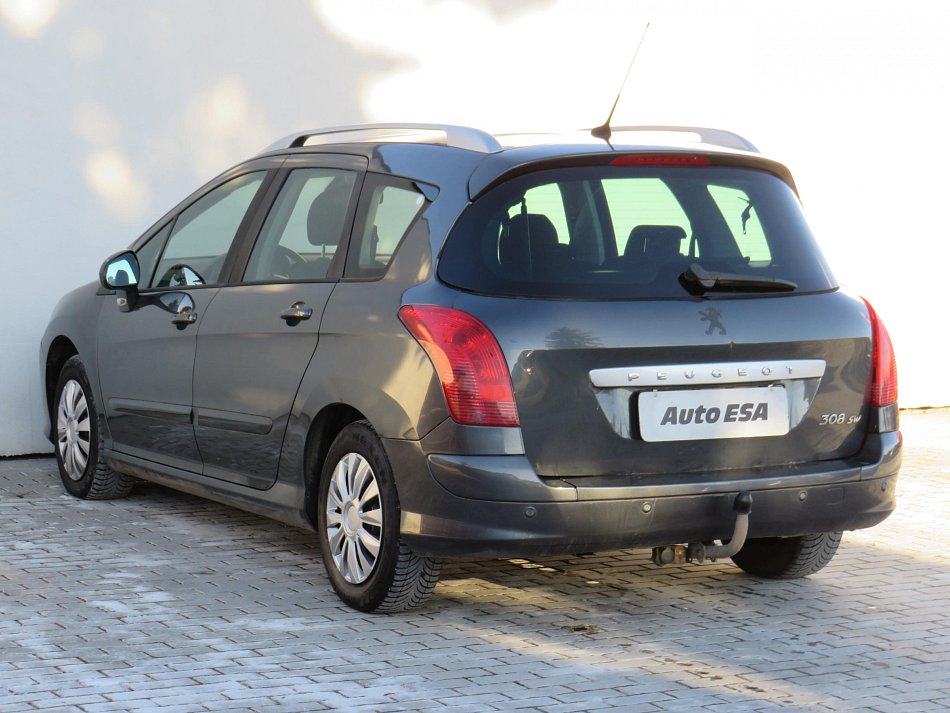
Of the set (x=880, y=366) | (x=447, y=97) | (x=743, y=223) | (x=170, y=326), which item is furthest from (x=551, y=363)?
(x=447, y=97)

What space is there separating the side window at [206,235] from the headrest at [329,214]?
0.58m

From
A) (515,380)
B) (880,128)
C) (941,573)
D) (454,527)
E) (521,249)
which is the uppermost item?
(880,128)

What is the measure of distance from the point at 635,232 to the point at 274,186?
5.99 ft

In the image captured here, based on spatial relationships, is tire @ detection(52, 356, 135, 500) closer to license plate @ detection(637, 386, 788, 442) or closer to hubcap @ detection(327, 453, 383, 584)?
hubcap @ detection(327, 453, 383, 584)

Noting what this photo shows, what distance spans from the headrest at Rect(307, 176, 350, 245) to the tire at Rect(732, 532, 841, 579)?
81.3 inches

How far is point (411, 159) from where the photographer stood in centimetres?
588

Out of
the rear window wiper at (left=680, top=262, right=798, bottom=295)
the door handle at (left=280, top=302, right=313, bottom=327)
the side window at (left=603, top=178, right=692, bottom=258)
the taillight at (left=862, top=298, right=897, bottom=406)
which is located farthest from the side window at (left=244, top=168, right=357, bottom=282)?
the taillight at (left=862, top=298, right=897, bottom=406)

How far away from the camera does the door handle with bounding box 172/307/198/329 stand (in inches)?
266

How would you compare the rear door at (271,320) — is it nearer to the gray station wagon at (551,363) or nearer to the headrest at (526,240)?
the gray station wagon at (551,363)

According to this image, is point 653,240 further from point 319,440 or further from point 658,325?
point 319,440

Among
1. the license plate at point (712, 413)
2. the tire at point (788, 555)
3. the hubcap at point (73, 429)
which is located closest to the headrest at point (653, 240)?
the license plate at point (712, 413)

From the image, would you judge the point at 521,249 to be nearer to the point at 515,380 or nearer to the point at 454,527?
the point at 515,380

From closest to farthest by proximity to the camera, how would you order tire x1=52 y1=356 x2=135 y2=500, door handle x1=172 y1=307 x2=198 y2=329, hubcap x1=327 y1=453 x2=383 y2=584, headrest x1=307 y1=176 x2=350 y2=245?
hubcap x1=327 y1=453 x2=383 y2=584 → headrest x1=307 y1=176 x2=350 y2=245 → door handle x1=172 y1=307 x2=198 y2=329 → tire x1=52 y1=356 x2=135 y2=500

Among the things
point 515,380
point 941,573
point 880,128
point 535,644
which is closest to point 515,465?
point 515,380
